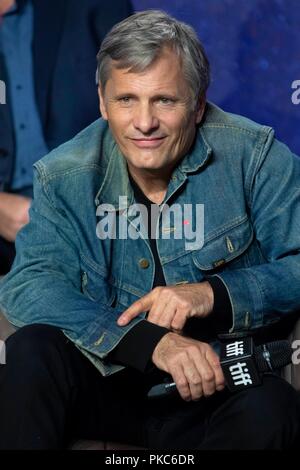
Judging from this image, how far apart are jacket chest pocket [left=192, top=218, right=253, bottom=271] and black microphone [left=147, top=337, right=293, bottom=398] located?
1.01ft

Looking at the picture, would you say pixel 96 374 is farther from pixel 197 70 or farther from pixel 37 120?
Result: pixel 37 120

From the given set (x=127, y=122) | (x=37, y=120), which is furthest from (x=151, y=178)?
(x=37, y=120)

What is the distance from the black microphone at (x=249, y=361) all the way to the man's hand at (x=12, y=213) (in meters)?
1.10

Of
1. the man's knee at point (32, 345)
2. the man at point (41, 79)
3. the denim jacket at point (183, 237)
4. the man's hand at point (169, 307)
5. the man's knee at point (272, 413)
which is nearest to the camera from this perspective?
the man's knee at point (272, 413)

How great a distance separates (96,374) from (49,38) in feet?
3.62

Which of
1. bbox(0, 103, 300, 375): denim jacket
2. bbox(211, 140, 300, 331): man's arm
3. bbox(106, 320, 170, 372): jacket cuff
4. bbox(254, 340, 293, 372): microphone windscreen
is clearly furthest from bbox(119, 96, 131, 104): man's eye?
bbox(254, 340, 293, 372): microphone windscreen

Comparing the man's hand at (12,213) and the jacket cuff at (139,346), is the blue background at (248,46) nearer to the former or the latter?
the man's hand at (12,213)

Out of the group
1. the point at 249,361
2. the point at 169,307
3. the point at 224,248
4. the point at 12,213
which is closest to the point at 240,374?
the point at 249,361

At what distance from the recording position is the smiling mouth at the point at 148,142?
2021mm

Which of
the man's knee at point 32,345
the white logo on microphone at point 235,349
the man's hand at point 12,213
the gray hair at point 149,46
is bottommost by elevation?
the man's hand at point 12,213

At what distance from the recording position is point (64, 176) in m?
2.11

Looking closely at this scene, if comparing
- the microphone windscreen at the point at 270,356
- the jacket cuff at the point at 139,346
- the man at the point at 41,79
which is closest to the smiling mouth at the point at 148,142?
the jacket cuff at the point at 139,346

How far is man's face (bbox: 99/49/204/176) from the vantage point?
1991 millimetres

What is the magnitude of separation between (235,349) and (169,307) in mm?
188
